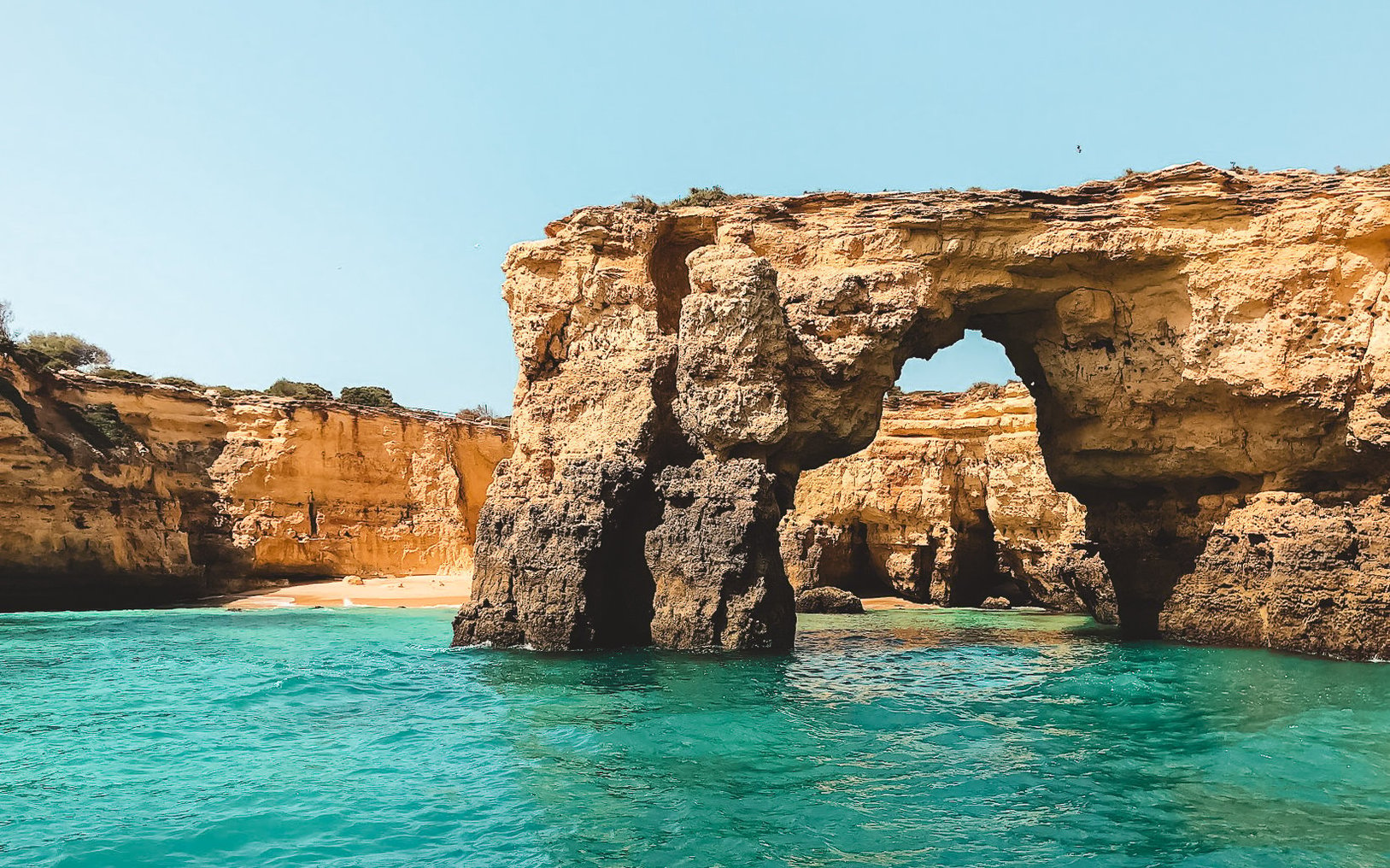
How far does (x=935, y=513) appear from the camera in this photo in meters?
29.7

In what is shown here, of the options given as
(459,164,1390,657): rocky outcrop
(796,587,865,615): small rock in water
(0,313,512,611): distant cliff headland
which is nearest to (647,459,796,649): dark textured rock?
(459,164,1390,657): rocky outcrop

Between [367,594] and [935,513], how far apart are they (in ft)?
57.0

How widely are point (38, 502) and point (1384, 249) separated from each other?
2998 centimetres

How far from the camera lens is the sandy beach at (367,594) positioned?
28.3 m

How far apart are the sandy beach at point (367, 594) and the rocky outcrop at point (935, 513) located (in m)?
10.6

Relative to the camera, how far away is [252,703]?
1192 centimetres

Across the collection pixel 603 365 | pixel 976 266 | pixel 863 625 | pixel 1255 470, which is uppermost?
pixel 976 266

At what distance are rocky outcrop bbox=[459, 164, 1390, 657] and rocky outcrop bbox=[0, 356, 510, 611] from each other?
1618 cm

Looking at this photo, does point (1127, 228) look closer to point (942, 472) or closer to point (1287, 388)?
point (1287, 388)

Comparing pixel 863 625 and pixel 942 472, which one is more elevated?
pixel 942 472

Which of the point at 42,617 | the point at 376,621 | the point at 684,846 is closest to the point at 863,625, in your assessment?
the point at 376,621

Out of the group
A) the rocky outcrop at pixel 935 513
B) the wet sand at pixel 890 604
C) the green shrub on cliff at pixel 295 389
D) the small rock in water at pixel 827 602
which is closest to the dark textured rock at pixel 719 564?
the small rock in water at pixel 827 602

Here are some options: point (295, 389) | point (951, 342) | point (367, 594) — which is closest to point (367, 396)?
point (295, 389)

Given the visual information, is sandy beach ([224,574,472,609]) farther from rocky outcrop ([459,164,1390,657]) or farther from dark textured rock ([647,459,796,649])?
dark textured rock ([647,459,796,649])
